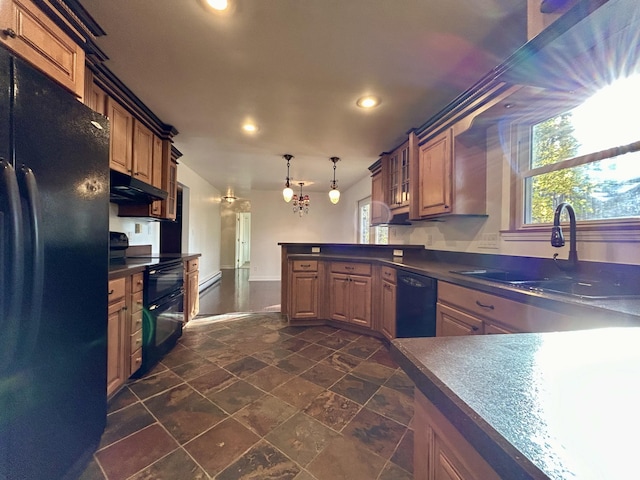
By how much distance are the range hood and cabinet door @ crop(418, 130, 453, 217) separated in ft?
→ 8.84

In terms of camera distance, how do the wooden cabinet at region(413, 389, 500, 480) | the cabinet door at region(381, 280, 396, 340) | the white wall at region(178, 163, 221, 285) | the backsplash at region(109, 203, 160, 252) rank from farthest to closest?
the white wall at region(178, 163, 221, 285), the backsplash at region(109, 203, 160, 252), the cabinet door at region(381, 280, 396, 340), the wooden cabinet at region(413, 389, 500, 480)

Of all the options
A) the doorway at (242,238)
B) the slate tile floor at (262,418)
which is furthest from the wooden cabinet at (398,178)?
the doorway at (242,238)

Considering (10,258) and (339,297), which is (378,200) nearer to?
(339,297)

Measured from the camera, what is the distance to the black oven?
2143 millimetres

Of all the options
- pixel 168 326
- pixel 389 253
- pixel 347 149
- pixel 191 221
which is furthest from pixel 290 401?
pixel 191 221

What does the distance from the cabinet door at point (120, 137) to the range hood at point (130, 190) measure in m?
0.13

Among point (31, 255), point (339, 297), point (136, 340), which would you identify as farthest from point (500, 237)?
point (136, 340)

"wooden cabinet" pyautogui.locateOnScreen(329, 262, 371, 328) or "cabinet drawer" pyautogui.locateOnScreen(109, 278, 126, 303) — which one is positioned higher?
"cabinet drawer" pyautogui.locateOnScreen(109, 278, 126, 303)

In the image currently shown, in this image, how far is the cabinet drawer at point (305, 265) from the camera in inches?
133

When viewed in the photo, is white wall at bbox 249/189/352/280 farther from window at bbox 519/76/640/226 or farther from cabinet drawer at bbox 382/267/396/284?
window at bbox 519/76/640/226

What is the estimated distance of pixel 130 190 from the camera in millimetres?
2400

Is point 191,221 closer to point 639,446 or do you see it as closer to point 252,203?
point 252,203

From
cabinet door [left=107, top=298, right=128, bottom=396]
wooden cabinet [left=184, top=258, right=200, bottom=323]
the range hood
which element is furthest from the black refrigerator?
wooden cabinet [left=184, top=258, right=200, bottom=323]

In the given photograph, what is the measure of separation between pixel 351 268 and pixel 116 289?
2290mm
